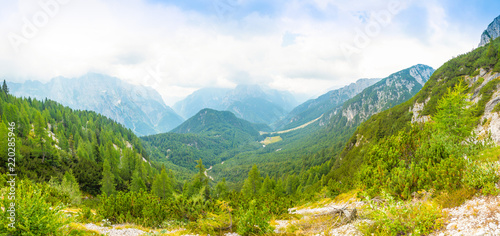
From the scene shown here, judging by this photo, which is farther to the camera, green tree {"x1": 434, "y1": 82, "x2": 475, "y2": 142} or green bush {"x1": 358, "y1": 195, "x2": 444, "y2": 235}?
green tree {"x1": 434, "y1": 82, "x2": 475, "y2": 142}

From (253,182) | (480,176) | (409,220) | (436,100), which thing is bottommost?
(253,182)

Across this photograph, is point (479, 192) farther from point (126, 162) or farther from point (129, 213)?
point (126, 162)

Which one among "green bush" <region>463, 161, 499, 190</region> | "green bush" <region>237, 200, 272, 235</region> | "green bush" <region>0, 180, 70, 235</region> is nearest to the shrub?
"green bush" <region>463, 161, 499, 190</region>

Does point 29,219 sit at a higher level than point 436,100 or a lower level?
lower

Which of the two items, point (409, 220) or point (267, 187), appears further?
point (267, 187)

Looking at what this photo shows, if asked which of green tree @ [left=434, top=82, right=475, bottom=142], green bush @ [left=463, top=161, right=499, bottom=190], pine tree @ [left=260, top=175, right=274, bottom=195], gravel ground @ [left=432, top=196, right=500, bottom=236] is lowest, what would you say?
pine tree @ [left=260, top=175, right=274, bottom=195]

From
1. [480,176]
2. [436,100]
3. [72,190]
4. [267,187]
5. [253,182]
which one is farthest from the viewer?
[436,100]

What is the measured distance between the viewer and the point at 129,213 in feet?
58.9

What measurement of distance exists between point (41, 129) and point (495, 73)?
153 m

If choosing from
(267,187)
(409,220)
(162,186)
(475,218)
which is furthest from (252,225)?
(162,186)

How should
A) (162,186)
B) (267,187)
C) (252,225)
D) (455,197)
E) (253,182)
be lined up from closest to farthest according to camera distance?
(455,197), (252,225), (162,186), (267,187), (253,182)

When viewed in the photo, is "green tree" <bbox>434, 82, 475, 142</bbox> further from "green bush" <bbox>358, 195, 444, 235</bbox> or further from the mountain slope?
the mountain slope

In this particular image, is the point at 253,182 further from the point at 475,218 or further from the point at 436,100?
the point at 436,100

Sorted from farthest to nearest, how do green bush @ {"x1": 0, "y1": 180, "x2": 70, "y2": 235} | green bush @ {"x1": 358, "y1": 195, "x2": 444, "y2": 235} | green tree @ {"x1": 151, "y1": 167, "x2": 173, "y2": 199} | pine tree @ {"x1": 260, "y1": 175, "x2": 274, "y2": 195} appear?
pine tree @ {"x1": 260, "y1": 175, "x2": 274, "y2": 195}
green tree @ {"x1": 151, "y1": 167, "x2": 173, "y2": 199}
green bush @ {"x1": 0, "y1": 180, "x2": 70, "y2": 235}
green bush @ {"x1": 358, "y1": 195, "x2": 444, "y2": 235}
